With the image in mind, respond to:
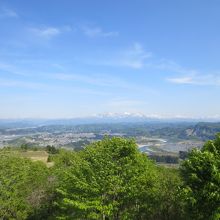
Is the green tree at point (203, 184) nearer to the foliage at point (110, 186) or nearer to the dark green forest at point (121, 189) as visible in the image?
the dark green forest at point (121, 189)

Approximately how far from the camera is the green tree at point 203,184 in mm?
29109

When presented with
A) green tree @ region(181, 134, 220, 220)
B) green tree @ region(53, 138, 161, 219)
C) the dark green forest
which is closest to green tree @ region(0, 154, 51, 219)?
the dark green forest

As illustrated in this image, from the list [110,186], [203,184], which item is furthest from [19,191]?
[203,184]

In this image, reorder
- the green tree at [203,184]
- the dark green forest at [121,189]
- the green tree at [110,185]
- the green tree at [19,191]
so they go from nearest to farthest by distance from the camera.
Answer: the green tree at [203,184] < the dark green forest at [121,189] < the green tree at [110,185] < the green tree at [19,191]

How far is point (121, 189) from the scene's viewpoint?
114 feet

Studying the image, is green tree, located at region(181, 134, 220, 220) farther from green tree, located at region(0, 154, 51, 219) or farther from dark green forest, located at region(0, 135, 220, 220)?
green tree, located at region(0, 154, 51, 219)

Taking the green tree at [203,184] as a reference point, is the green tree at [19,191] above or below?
below

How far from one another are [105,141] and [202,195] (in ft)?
48.4

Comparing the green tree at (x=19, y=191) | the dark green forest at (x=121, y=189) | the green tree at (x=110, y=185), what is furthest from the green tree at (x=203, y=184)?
the green tree at (x=19, y=191)

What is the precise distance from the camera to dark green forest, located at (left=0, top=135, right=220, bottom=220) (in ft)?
99.5

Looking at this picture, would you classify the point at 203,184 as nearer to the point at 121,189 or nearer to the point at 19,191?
the point at 121,189

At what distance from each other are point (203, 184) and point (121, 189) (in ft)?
27.2

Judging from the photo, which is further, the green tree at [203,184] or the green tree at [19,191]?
the green tree at [19,191]

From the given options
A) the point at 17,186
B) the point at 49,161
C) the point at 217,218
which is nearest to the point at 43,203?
the point at 17,186
